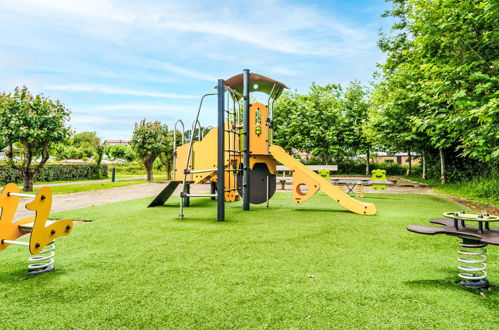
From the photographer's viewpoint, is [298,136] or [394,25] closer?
[394,25]

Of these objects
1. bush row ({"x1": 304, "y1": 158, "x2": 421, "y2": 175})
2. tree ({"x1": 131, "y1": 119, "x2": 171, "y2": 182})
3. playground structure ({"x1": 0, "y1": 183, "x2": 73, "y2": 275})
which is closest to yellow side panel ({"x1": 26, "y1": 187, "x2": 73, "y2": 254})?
playground structure ({"x1": 0, "y1": 183, "x2": 73, "y2": 275})

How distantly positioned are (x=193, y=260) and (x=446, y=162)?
66.0 feet

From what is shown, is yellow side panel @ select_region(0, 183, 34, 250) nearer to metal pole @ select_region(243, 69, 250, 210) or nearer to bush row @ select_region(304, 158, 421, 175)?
metal pole @ select_region(243, 69, 250, 210)

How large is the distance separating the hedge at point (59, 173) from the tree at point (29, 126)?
4528mm

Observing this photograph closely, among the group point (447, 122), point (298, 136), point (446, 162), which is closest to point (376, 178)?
point (447, 122)

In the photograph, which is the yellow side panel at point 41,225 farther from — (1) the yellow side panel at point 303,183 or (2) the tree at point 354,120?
(2) the tree at point 354,120

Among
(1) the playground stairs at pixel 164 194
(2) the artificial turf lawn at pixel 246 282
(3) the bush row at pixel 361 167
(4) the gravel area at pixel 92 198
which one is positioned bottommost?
(2) the artificial turf lawn at pixel 246 282

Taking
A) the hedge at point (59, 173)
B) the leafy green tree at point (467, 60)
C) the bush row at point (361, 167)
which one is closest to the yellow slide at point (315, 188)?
the leafy green tree at point (467, 60)

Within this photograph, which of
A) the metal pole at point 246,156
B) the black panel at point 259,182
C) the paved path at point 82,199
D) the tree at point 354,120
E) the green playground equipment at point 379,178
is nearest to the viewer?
the metal pole at point 246,156

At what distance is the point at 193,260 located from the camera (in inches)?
155

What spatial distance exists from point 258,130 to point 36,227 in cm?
626

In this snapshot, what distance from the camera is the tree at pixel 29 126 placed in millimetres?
13383

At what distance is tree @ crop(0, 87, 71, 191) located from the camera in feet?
43.9

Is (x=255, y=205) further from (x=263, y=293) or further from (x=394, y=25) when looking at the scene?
(x=394, y=25)
